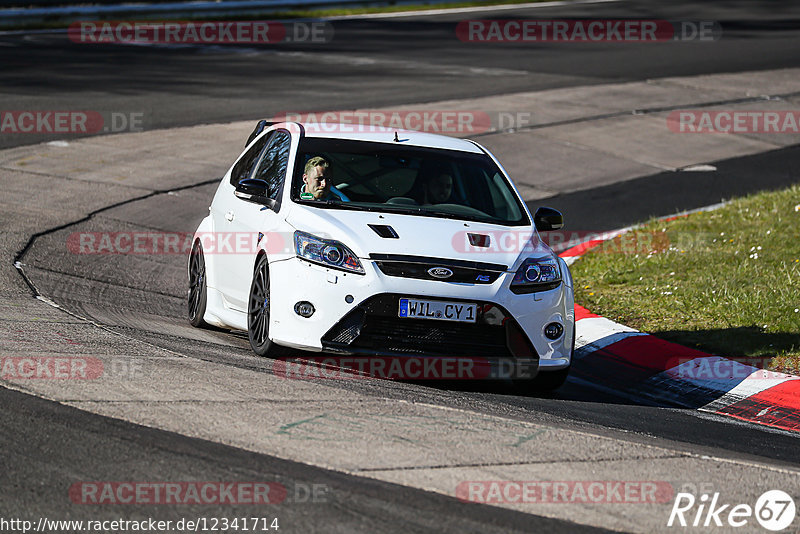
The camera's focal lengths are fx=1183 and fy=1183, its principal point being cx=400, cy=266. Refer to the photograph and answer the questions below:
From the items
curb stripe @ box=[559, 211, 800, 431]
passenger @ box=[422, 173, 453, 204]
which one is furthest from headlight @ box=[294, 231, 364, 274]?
curb stripe @ box=[559, 211, 800, 431]

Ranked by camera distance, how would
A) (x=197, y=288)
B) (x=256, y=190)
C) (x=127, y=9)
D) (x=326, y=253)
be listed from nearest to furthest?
(x=326, y=253), (x=256, y=190), (x=197, y=288), (x=127, y=9)

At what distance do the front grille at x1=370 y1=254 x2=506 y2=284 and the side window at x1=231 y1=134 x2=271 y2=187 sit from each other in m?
2.17

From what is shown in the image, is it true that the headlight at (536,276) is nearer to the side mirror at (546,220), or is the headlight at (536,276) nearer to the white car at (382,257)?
the white car at (382,257)

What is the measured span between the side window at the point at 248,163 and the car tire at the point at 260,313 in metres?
1.35

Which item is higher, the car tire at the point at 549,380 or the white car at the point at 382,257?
the white car at the point at 382,257

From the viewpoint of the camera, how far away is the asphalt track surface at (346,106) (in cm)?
478

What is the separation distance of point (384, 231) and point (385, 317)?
62 cm

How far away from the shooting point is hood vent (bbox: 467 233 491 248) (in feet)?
24.3

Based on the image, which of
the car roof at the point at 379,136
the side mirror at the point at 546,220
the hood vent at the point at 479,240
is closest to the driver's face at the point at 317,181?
the car roof at the point at 379,136

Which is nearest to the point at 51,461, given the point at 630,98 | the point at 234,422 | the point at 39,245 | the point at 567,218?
the point at 234,422

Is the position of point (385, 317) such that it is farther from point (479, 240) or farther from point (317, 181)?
point (317, 181)

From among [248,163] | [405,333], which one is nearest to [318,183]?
[248,163]

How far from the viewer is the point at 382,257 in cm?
702

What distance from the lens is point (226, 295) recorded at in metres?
8.27
